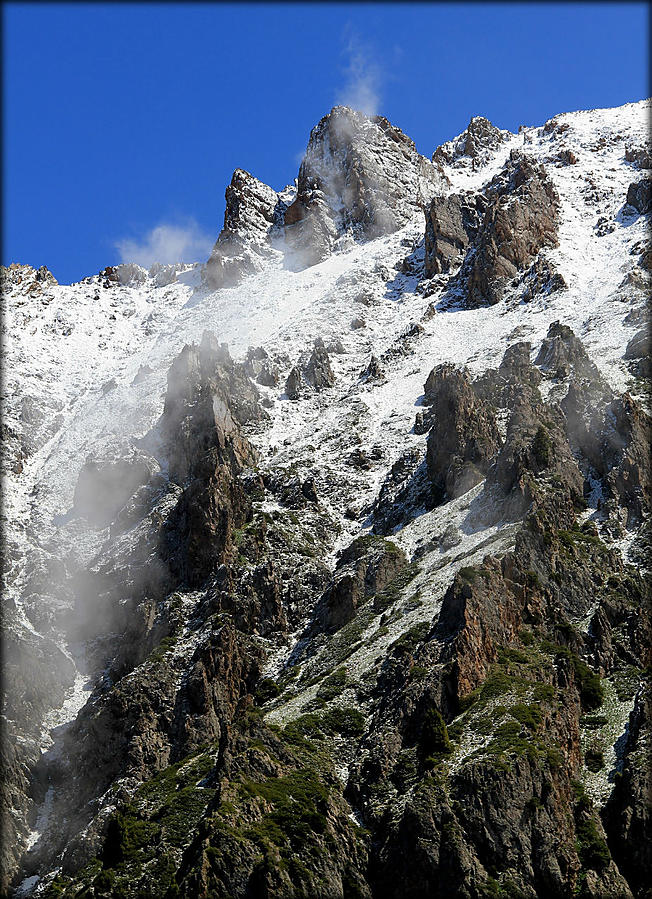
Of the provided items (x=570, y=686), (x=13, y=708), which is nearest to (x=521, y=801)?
(x=570, y=686)

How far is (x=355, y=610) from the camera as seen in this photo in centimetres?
11356

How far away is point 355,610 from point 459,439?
31.7m

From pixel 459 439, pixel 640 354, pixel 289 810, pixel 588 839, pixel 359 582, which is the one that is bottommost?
pixel 588 839

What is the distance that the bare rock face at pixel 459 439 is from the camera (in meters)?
125

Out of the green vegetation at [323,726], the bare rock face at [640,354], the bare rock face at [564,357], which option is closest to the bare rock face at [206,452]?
the green vegetation at [323,726]

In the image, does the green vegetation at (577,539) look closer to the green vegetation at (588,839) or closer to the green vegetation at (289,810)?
the green vegetation at (588,839)

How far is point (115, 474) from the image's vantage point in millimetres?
165625

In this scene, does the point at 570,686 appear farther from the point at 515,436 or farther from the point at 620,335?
the point at 620,335

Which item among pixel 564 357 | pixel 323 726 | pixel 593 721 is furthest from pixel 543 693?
pixel 564 357

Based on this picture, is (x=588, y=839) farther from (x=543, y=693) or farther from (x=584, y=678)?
(x=584, y=678)

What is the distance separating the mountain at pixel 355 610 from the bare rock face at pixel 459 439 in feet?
1.67

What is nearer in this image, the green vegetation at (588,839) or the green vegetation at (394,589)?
the green vegetation at (588,839)

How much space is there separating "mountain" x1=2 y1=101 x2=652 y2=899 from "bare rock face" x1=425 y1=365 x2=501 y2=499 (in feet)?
1.67

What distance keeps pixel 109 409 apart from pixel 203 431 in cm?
4994
